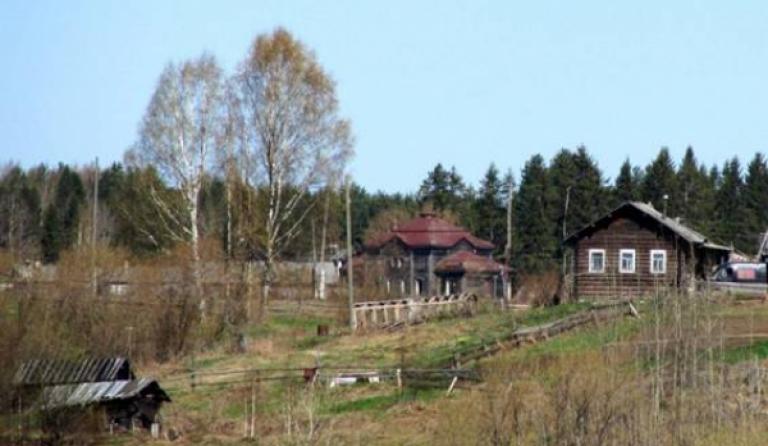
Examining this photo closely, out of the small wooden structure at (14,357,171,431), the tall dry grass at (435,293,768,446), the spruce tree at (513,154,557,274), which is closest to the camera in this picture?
the tall dry grass at (435,293,768,446)

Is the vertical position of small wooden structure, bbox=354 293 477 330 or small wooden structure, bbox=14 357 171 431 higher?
small wooden structure, bbox=354 293 477 330

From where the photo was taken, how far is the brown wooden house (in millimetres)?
46469

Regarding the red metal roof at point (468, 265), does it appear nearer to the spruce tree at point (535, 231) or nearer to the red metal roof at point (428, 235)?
the red metal roof at point (428, 235)

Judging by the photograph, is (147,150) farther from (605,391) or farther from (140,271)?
(605,391)

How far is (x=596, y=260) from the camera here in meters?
47.6

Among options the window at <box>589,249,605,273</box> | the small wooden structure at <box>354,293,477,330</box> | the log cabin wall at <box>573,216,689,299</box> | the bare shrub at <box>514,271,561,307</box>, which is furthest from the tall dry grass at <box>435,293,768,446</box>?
the window at <box>589,249,605,273</box>

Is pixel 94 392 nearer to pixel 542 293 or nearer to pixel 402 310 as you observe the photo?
pixel 402 310

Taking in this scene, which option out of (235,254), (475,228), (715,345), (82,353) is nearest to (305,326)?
(235,254)

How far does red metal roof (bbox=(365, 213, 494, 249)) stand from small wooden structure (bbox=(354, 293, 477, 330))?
21.9 m

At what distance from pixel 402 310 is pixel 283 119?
7.18 m

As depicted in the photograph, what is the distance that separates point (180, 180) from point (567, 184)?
32.5 metres

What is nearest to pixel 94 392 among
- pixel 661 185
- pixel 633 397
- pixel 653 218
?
pixel 633 397

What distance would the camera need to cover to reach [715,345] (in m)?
23.6

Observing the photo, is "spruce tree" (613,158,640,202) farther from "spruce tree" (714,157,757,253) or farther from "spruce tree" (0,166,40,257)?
"spruce tree" (0,166,40,257)
